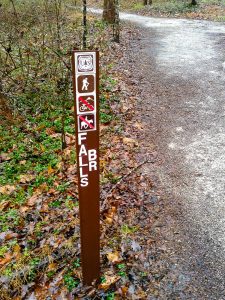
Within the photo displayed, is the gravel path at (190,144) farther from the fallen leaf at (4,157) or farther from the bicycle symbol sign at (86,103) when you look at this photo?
the fallen leaf at (4,157)

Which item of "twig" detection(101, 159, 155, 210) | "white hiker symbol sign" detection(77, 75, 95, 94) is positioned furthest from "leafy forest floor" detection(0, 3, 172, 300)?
"white hiker symbol sign" detection(77, 75, 95, 94)

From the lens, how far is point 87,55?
2525 mm

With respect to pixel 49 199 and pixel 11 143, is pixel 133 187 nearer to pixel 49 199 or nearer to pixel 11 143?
pixel 49 199

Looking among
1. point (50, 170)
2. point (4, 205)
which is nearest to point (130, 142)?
point (50, 170)

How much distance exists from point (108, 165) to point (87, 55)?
3472 mm

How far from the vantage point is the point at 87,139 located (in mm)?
2795

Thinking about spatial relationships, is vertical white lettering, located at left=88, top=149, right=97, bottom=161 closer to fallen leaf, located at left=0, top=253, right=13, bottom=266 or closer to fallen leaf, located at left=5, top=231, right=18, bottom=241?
fallen leaf, located at left=0, top=253, right=13, bottom=266

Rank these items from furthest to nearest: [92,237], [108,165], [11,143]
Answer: [11,143] → [108,165] → [92,237]

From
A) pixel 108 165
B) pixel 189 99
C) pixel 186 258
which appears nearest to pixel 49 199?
pixel 108 165

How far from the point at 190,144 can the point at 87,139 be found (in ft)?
13.9

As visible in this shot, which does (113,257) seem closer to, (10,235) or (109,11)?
(10,235)

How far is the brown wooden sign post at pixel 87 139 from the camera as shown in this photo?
256cm

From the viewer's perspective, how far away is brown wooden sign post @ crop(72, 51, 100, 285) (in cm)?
256

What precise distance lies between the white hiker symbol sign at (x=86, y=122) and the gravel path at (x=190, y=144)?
2256 millimetres
